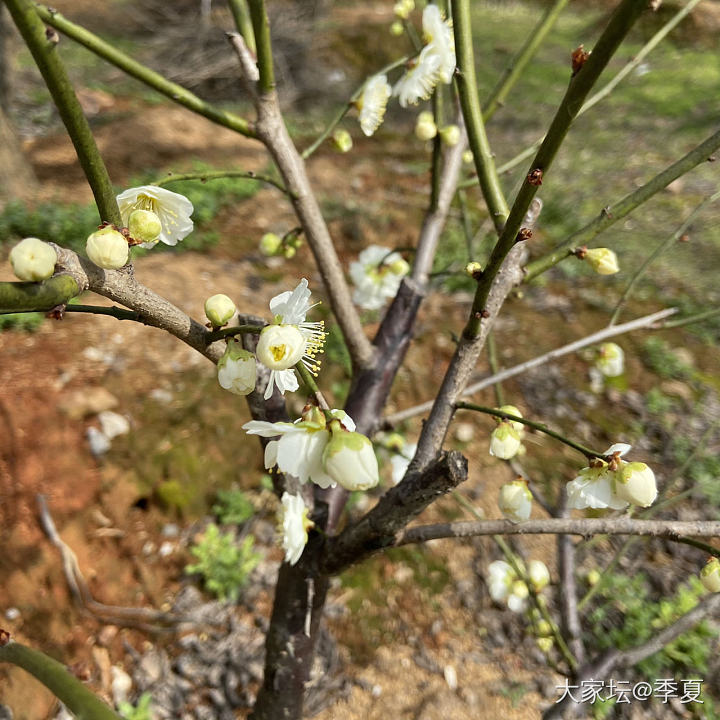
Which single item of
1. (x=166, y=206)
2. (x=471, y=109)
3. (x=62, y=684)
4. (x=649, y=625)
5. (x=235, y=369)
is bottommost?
(x=649, y=625)

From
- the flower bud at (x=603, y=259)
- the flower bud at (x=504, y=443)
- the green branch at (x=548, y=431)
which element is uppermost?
the flower bud at (x=603, y=259)

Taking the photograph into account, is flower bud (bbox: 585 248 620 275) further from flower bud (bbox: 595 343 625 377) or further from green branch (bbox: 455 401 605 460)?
flower bud (bbox: 595 343 625 377)

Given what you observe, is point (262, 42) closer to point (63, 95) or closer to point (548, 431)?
point (63, 95)

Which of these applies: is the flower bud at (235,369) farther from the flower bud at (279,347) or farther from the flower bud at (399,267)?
the flower bud at (399,267)

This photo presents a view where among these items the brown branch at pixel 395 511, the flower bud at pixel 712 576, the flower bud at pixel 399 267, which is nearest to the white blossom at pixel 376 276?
the flower bud at pixel 399 267

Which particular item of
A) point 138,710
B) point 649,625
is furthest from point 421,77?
point 649,625
